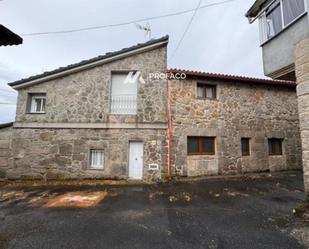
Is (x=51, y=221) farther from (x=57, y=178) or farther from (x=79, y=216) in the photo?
(x=57, y=178)

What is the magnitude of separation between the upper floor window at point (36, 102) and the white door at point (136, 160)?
4772 millimetres

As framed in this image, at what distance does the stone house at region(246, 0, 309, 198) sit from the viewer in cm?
415

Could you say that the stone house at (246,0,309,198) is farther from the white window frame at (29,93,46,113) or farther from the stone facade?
the white window frame at (29,93,46,113)

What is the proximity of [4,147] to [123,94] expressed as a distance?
6.18 m

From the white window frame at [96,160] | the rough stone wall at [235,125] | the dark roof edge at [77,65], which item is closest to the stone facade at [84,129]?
the white window frame at [96,160]

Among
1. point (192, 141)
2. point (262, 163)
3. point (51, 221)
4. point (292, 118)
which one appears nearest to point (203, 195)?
point (192, 141)

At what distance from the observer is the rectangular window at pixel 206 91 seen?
885 cm

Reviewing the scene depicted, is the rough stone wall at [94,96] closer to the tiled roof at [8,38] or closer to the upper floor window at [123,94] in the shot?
the upper floor window at [123,94]

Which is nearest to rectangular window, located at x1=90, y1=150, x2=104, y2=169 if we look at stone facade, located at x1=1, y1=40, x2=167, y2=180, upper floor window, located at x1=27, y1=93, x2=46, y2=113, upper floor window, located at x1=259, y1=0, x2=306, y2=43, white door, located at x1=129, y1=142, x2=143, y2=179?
stone facade, located at x1=1, y1=40, x2=167, y2=180

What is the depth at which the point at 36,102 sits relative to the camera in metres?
8.43

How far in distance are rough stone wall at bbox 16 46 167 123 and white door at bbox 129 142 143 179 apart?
3.86 feet

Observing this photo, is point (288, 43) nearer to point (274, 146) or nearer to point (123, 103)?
point (123, 103)

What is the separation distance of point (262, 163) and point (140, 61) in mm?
8318

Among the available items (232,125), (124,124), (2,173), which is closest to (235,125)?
(232,125)
